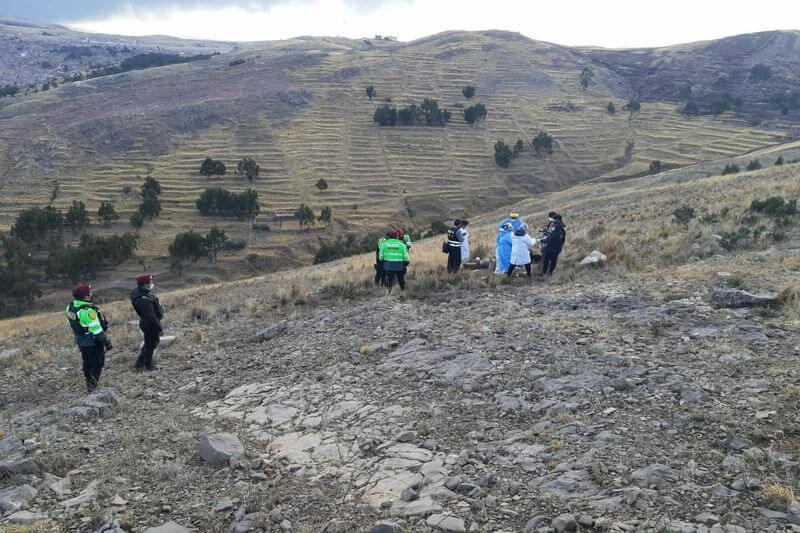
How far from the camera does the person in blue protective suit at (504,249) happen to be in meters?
13.5

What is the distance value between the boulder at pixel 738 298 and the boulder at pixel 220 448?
773 cm

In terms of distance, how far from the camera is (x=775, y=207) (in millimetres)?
15703

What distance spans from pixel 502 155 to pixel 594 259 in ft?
167

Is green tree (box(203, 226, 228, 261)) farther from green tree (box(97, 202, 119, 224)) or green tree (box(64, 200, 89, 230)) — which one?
green tree (box(64, 200, 89, 230))

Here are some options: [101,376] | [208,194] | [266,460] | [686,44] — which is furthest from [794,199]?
[686,44]

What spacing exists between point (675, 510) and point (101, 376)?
970 cm

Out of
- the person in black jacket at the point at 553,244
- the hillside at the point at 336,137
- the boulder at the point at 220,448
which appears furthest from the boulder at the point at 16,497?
the hillside at the point at 336,137

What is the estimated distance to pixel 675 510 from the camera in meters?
4.38

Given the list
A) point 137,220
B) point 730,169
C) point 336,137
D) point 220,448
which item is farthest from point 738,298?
point 336,137

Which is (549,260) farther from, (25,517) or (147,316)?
(25,517)

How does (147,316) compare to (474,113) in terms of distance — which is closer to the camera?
(147,316)

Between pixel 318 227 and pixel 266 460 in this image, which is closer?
pixel 266 460

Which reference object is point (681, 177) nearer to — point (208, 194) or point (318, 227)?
point (318, 227)

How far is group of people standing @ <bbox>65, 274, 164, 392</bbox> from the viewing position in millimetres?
9148
